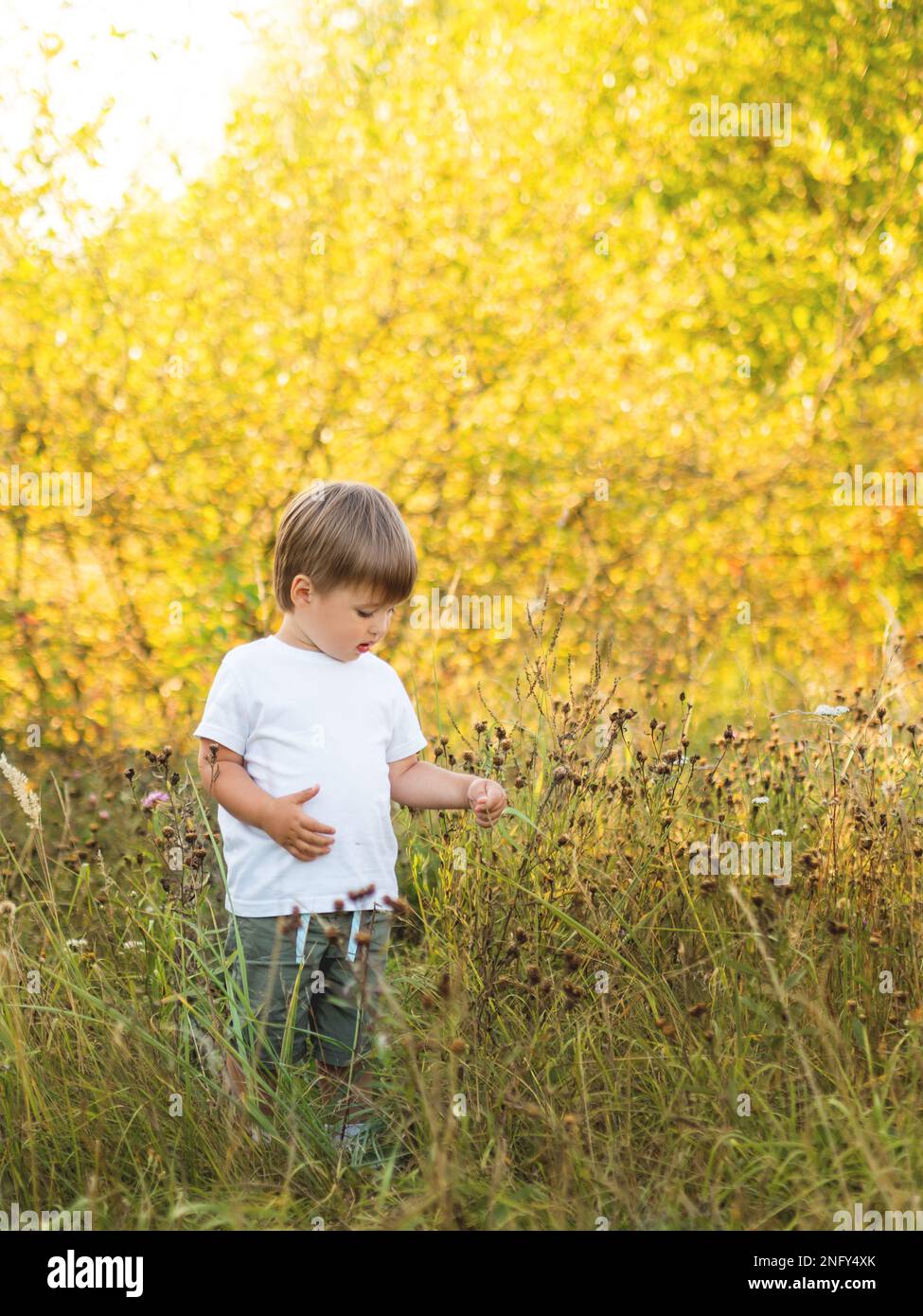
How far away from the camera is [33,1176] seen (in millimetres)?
2479

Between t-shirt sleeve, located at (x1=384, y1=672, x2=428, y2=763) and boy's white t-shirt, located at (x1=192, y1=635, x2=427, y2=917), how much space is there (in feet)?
0.31

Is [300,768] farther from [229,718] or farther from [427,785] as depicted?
[427,785]

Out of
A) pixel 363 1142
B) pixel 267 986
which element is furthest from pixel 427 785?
pixel 363 1142

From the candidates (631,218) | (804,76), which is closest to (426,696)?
(631,218)

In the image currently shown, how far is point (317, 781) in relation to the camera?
2.64 meters

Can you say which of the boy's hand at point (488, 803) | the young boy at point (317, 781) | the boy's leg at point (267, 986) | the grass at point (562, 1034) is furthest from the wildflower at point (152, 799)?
the boy's hand at point (488, 803)

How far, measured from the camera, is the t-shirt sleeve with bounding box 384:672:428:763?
2.83 m

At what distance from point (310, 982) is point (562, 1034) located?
1.75 ft

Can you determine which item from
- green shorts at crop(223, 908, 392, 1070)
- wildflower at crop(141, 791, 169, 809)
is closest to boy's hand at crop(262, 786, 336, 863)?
green shorts at crop(223, 908, 392, 1070)

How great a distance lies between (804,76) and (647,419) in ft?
9.67

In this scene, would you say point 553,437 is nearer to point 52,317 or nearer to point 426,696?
point 426,696

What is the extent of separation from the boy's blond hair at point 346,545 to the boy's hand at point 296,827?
44 centimetres

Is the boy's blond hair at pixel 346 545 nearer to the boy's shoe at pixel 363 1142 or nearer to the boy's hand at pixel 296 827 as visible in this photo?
Result: the boy's hand at pixel 296 827
